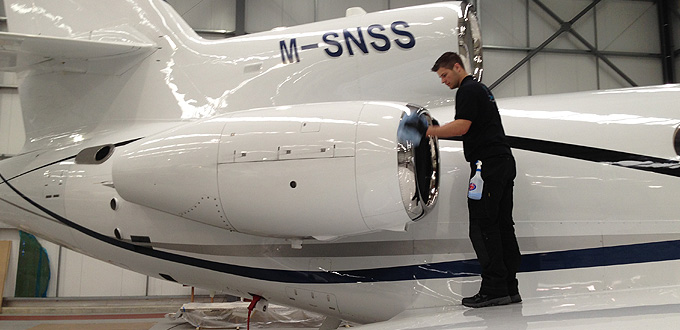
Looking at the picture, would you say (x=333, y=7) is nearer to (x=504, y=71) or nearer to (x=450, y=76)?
(x=504, y=71)

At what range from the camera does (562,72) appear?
15.8 m

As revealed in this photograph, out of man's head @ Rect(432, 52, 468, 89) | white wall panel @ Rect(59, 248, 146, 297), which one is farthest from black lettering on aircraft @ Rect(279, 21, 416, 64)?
white wall panel @ Rect(59, 248, 146, 297)

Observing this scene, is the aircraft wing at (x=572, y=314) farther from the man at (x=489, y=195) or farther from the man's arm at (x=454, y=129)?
the man's arm at (x=454, y=129)

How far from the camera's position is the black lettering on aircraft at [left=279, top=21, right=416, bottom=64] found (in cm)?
415

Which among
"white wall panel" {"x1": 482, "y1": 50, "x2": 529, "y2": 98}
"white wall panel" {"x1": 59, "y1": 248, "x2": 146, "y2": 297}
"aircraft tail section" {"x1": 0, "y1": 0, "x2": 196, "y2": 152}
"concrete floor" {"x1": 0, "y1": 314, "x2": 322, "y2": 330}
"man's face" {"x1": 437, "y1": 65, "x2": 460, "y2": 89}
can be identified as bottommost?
"concrete floor" {"x1": 0, "y1": 314, "x2": 322, "y2": 330}

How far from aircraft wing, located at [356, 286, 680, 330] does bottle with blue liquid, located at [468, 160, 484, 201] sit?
0.67 meters

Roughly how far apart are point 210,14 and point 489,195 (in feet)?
44.1

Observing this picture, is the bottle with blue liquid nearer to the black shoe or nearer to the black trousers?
the black trousers

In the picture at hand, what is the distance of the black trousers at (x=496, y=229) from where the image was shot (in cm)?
326

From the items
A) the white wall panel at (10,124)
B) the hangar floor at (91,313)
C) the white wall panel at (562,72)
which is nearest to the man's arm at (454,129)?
the hangar floor at (91,313)

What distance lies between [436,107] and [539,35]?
1306 cm

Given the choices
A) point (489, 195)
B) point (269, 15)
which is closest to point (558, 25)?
point (269, 15)

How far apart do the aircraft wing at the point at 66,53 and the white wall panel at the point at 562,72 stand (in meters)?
13.2

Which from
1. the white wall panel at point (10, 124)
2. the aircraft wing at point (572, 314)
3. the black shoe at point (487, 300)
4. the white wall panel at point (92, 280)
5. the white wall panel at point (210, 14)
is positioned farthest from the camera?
the white wall panel at point (210, 14)
